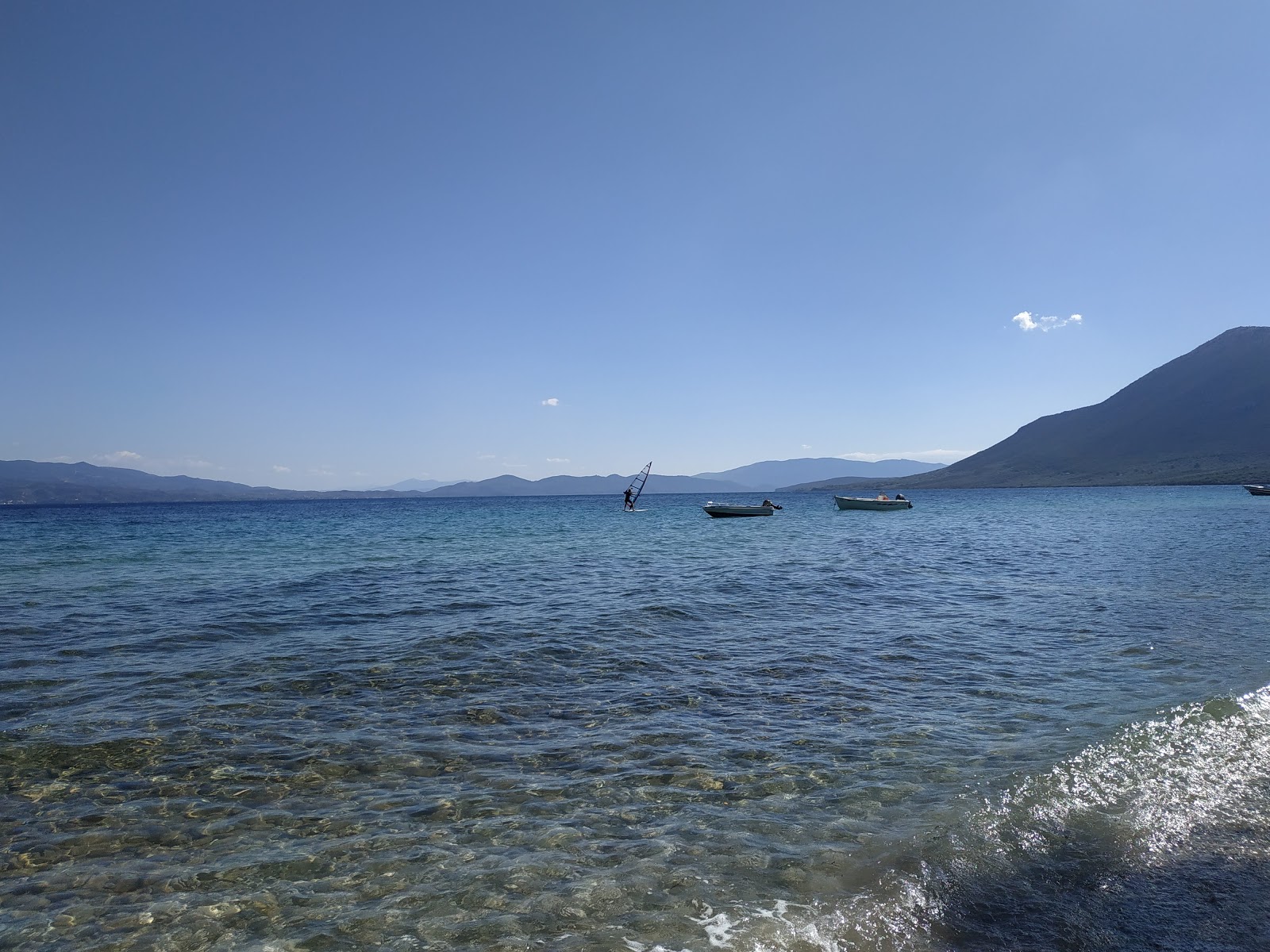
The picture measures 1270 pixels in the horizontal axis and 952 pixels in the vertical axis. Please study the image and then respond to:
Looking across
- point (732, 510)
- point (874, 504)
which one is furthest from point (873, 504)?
point (732, 510)

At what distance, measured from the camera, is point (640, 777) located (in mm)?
8695

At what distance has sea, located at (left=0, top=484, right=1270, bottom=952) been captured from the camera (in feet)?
18.8

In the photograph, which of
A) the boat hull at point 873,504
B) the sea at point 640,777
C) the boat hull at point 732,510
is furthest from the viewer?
the boat hull at point 873,504

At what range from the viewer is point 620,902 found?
5969mm

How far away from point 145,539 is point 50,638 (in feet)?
137

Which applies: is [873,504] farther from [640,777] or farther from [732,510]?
[640,777]

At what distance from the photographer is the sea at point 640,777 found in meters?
5.73

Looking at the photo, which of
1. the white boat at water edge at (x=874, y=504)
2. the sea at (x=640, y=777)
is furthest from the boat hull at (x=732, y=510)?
the sea at (x=640, y=777)

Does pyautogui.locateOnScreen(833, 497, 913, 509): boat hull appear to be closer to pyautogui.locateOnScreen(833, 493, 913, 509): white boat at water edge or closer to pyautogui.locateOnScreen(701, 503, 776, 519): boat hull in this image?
pyautogui.locateOnScreen(833, 493, 913, 509): white boat at water edge

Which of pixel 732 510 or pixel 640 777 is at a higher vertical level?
pixel 732 510

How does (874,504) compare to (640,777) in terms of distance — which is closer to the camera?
(640,777)

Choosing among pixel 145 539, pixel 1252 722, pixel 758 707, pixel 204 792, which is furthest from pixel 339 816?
pixel 145 539

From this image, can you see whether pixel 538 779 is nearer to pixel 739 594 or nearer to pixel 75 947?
pixel 75 947

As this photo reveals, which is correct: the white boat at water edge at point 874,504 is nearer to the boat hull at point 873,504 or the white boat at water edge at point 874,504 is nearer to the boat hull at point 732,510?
the boat hull at point 873,504
